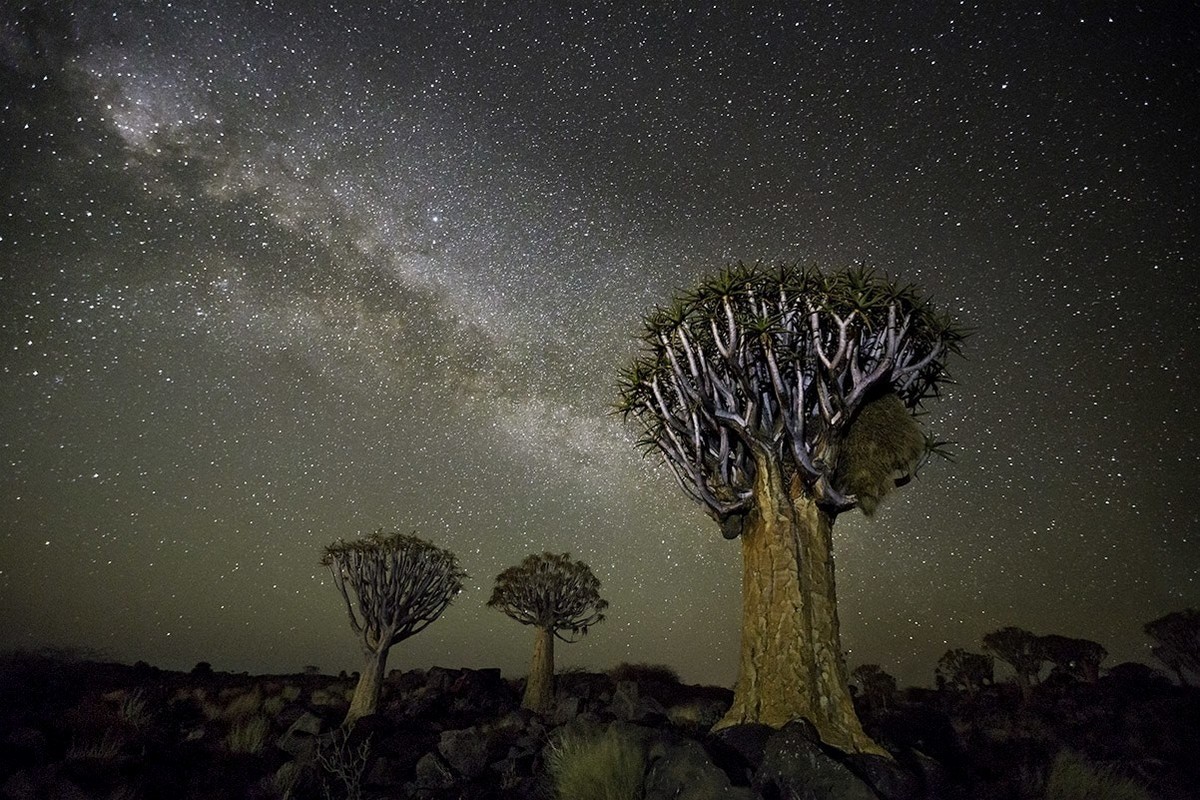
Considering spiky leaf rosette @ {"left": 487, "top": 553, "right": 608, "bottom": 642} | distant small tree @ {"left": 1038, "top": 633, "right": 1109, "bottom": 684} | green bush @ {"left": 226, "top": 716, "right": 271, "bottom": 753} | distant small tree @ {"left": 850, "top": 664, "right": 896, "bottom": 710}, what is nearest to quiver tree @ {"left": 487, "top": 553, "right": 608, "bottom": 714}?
spiky leaf rosette @ {"left": 487, "top": 553, "right": 608, "bottom": 642}

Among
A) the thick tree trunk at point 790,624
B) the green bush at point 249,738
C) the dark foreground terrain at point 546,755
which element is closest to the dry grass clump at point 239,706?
the dark foreground terrain at point 546,755

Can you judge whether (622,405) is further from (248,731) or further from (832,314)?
(248,731)

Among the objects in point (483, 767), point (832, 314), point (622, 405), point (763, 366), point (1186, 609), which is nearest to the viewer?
point (483, 767)

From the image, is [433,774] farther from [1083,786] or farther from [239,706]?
[239,706]

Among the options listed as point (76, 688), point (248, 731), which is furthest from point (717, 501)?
point (76, 688)

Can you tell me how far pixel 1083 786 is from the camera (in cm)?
663

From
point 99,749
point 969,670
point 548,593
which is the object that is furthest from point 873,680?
point 99,749

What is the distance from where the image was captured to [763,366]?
30.6 feet

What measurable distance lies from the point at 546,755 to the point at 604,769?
69.4 inches

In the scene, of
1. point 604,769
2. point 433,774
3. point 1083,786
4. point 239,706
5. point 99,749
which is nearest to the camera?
point 604,769

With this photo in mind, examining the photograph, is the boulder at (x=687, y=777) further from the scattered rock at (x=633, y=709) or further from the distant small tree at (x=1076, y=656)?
the distant small tree at (x=1076, y=656)

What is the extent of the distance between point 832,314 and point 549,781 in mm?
6936

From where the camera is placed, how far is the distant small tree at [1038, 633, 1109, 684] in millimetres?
23125

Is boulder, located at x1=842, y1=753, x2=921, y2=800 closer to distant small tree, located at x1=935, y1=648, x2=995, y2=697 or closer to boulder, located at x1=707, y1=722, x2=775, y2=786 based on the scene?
boulder, located at x1=707, y1=722, x2=775, y2=786
